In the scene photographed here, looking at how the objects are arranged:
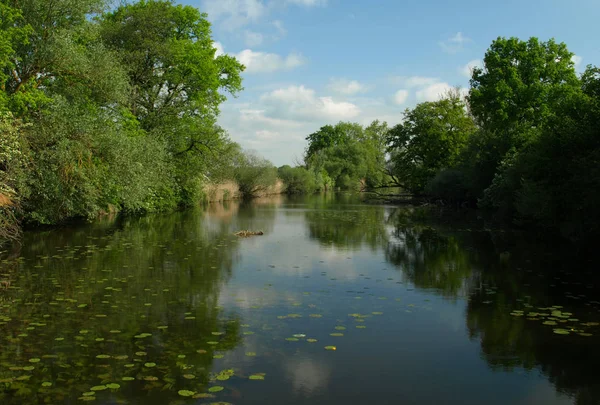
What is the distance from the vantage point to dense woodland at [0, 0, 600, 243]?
20016 mm

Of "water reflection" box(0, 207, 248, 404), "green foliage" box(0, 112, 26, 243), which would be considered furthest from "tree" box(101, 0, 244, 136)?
"water reflection" box(0, 207, 248, 404)

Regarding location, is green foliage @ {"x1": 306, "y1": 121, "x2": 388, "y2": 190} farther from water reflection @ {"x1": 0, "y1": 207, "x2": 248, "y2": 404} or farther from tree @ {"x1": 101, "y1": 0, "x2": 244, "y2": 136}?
water reflection @ {"x1": 0, "y1": 207, "x2": 248, "y2": 404}

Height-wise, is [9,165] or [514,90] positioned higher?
[514,90]

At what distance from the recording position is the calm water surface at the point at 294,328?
257 inches

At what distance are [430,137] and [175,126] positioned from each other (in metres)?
32.2

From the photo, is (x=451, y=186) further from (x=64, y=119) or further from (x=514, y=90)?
(x=64, y=119)

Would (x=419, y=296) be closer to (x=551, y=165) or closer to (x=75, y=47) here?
(x=551, y=165)

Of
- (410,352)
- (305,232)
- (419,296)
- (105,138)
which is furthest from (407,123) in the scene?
(410,352)

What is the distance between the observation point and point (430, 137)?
58.8 m

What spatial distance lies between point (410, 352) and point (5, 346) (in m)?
6.02

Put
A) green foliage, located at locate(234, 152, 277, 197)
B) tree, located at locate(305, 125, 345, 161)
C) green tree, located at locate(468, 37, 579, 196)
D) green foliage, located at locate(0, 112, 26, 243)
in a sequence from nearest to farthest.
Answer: green foliage, located at locate(0, 112, 26, 243)
green tree, located at locate(468, 37, 579, 196)
green foliage, located at locate(234, 152, 277, 197)
tree, located at locate(305, 125, 345, 161)

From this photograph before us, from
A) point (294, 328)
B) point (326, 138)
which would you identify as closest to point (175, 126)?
point (294, 328)

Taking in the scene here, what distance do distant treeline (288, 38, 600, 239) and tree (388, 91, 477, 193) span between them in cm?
11

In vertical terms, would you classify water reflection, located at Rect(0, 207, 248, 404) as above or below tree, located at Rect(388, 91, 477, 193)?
below
